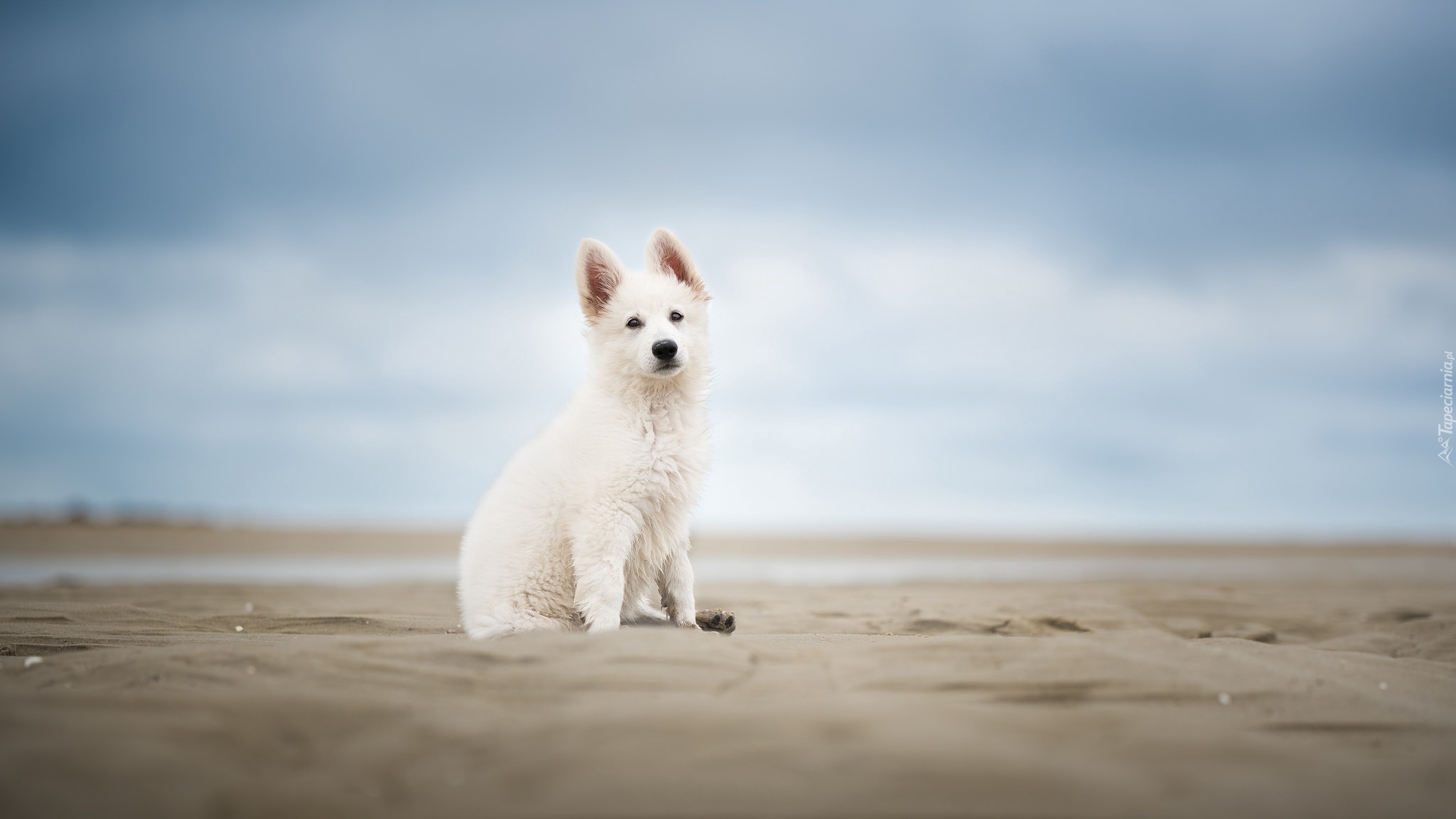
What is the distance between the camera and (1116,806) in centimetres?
197

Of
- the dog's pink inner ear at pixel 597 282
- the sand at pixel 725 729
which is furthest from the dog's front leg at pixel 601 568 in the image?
the dog's pink inner ear at pixel 597 282

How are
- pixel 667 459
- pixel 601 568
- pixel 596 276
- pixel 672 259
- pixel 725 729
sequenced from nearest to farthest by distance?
pixel 725 729 → pixel 601 568 → pixel 667 459 → pixel 596 276 → pixel 672 259

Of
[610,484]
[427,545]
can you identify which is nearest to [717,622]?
[610,484]

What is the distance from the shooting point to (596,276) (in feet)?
15.1

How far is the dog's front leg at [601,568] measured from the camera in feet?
12.9

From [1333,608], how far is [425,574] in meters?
10.7

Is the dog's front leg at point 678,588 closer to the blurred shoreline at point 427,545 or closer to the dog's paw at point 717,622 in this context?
the dog's paw at point 717,622

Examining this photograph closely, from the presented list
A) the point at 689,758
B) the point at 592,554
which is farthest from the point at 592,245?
the point at 689,758

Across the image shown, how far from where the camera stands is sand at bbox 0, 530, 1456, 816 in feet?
6.53

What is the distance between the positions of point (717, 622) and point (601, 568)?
86 centimetres

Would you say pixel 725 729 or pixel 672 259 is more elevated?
pixel 672 259

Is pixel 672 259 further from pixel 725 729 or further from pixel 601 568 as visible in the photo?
pixel 725 729

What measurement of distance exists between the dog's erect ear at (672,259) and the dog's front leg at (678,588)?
1.45 metres

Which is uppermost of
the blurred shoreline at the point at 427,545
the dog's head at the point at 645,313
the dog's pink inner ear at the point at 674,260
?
the dog's pink inner ear at the point at 674,260
